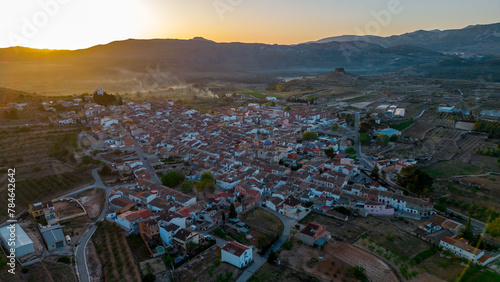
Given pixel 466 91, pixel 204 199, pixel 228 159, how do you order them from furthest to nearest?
pixel 466 91
pixel 228 159
pixel 204 199

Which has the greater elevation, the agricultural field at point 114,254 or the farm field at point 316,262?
the agricultural field at point 114,254

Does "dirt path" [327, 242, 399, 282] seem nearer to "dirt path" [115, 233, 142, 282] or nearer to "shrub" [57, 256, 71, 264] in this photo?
"dirt path" [115, 233, 142, 282]

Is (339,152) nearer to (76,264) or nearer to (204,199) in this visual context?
(204,199)

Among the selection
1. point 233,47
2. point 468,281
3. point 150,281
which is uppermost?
point 233,47

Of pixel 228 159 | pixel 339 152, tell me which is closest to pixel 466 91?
pixel 339 152

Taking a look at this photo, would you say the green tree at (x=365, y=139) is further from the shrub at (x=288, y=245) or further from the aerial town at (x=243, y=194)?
the shrub at (x=288, y=245)

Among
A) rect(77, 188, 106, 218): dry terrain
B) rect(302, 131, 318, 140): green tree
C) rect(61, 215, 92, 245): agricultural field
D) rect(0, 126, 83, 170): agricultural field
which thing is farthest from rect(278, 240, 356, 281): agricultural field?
rect(0, 126, 83, 170): agricultural field

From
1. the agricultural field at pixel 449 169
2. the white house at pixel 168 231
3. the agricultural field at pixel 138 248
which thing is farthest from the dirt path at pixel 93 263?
the agricultural field at pixel 449 169
